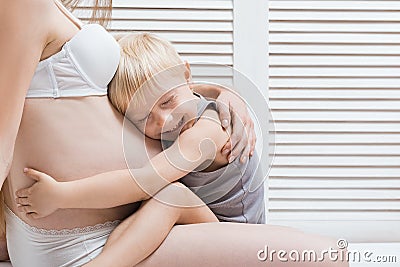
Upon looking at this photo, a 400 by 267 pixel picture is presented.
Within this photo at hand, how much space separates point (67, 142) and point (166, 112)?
7.8 inches

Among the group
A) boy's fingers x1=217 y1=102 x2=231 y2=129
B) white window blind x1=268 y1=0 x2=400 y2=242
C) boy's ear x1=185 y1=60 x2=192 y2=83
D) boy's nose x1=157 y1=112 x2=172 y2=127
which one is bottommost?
white window blind x1=268 y1=0 x2=400 y2=242

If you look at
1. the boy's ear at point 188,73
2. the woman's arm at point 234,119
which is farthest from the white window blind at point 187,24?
the boy's ear at point 188,73

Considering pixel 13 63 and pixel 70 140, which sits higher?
pixel 13 63

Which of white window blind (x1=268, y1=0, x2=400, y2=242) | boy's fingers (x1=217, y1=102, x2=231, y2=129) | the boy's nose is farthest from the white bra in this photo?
white window blind (x1=268, y1=0, x2=400, y2=242)

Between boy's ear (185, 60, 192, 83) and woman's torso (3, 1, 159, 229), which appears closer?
woman's torso (3, 1, 159, 229)

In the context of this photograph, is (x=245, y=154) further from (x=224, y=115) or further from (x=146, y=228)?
(x=146, y=228)

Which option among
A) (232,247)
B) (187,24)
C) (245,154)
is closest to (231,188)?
(245,154)

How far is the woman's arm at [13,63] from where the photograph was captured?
3.97ft

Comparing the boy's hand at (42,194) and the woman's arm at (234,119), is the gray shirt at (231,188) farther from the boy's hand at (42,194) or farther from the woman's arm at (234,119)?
the boy's hand at (42,194)

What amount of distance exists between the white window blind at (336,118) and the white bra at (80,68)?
1126mm

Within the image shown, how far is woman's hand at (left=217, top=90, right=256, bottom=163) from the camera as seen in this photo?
144 cm

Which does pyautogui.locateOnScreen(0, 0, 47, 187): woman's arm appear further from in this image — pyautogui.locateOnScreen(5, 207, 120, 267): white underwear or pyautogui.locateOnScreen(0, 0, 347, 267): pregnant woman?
pyautogui.locateOnScreen(5, 207, 120, 267): white underwear

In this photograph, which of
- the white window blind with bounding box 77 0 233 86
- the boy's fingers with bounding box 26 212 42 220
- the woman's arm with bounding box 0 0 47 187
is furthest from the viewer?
the white window blind with bounding box 77 0 233 86

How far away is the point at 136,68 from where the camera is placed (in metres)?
1.38
